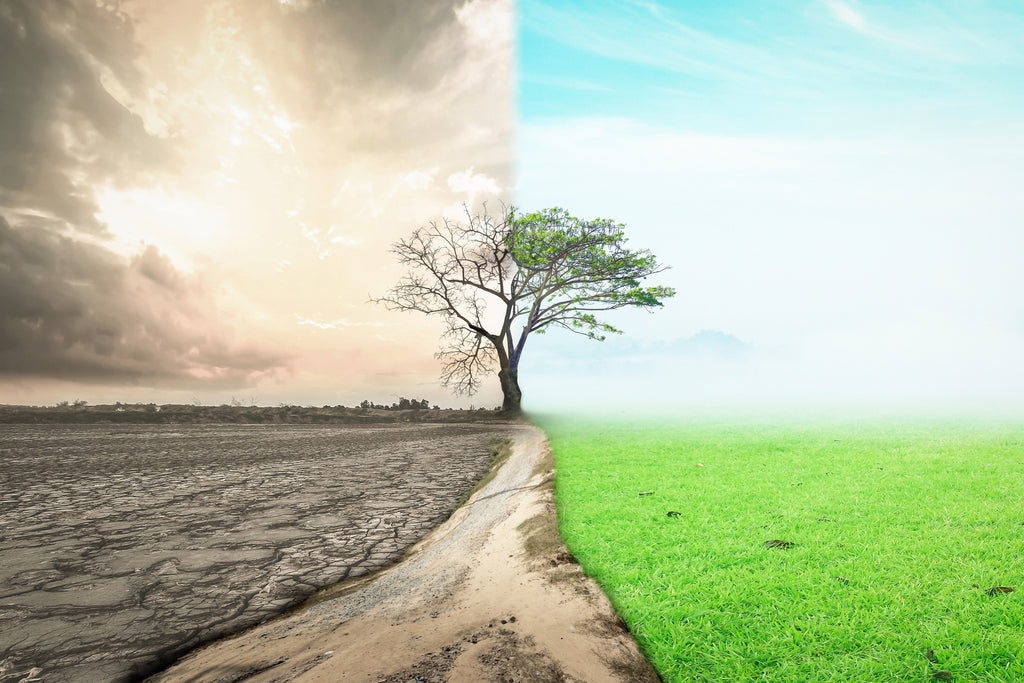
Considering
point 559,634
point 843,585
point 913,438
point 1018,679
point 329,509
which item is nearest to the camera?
point 1018,679

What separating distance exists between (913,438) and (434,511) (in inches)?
330

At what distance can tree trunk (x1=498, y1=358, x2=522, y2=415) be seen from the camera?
20.3 meters

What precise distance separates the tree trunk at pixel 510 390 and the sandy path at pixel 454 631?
1609cm

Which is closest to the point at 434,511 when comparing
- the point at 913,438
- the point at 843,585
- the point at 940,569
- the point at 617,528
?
the point at 617,528

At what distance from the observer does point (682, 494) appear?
5082 mm

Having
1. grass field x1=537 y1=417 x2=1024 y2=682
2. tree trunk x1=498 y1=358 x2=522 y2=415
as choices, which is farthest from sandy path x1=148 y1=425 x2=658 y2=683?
tree trunk x1=498 y1=358 x2=522 y2=415

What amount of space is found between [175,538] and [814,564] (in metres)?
5.18

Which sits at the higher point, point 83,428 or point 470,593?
point 83,428

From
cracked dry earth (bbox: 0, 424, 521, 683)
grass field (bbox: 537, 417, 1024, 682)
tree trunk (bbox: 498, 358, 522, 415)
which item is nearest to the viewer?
grass field (bbox: 537, 417, 1024, 682)

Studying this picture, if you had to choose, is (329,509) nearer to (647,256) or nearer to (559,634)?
(559,634)

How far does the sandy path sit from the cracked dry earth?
0.40m

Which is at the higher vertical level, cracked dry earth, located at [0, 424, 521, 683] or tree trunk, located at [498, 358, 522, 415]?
tree trunk, located at [498, 358, 522, 415]

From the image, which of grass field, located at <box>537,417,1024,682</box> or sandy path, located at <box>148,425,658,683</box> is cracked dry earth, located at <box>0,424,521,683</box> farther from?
grass field, located at <box>537,417,1024,682</box>

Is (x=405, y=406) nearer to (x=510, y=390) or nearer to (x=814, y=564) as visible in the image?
(x=510, y=390)
